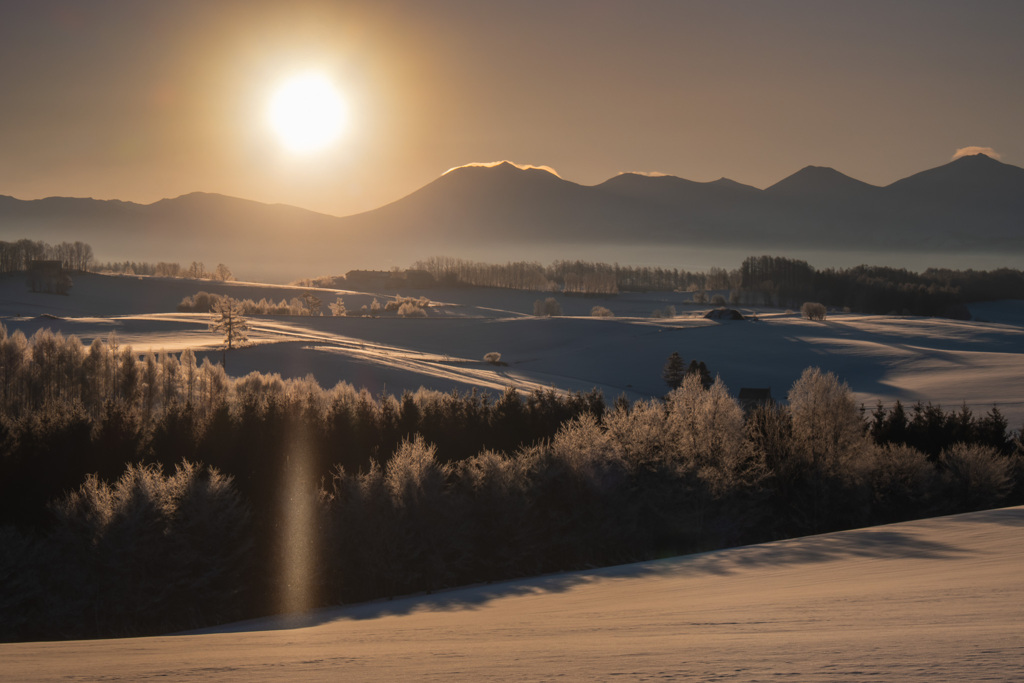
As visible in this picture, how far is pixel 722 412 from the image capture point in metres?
25.6

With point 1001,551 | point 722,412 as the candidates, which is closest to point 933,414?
point 722,412

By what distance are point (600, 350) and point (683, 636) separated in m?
79.0

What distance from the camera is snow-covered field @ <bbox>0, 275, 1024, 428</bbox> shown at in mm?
59906

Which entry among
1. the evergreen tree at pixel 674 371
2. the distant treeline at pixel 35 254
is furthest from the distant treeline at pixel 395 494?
the distant treeline at pixel 35 254

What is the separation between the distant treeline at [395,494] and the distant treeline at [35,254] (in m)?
150

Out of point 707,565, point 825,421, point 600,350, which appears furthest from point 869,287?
point 707,565

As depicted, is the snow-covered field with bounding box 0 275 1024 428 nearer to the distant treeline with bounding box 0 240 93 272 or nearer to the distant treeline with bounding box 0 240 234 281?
the distant treeline with bounding box 0 240 234 281

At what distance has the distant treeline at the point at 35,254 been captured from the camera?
533 feet

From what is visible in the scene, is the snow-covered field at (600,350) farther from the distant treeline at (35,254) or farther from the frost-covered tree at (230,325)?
the distant treeline at (35,254)

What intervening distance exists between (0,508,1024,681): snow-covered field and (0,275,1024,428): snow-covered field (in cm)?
3915

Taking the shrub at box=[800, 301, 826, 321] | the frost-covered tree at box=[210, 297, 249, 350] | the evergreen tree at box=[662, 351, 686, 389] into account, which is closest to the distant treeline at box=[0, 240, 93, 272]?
the frost-covered tree at box=[210, 297, 249, 350]

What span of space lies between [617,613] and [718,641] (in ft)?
12.5

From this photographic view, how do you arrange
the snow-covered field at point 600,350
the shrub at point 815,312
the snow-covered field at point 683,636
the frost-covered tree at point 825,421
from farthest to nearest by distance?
the shrub at point 815,312, the snow-covered field at point 600,350, the frost-covered tree at point 825,421, the snow-covered field at point 683,636

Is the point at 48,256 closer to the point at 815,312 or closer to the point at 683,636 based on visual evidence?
the point at 815,312
